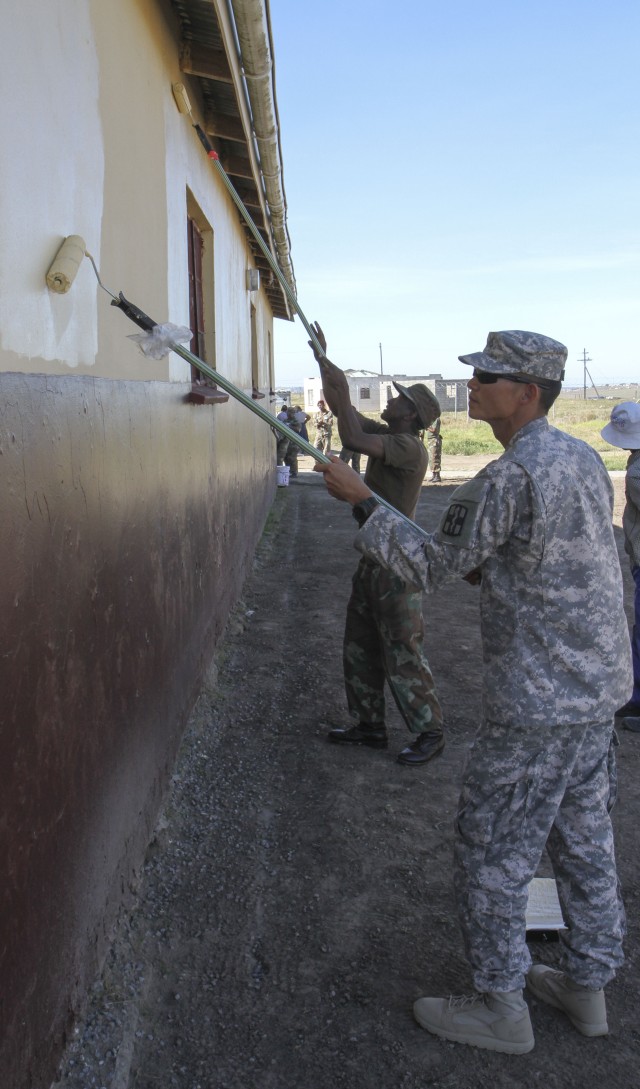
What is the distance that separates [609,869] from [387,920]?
3.01 feet

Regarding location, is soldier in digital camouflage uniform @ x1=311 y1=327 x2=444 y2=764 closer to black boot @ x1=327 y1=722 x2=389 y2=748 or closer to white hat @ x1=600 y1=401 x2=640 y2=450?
black boot @ x1=327 y1=722 x2=389 y2=748

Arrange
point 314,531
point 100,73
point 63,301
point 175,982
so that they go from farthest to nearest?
point 314,531 → point 100,73 → point 175,982 → point 63,301

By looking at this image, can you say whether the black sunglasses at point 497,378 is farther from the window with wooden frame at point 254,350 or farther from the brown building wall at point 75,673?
the window with wooden frame at point 254,350

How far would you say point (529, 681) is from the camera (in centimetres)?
236

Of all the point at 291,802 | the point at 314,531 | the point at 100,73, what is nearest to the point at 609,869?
the point at 291,802

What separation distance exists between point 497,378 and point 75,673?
4.60 feet

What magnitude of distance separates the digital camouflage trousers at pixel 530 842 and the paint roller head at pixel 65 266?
5.50ft

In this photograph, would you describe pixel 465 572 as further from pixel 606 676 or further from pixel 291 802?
pixel 291 802

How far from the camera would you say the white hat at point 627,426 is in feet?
15.8

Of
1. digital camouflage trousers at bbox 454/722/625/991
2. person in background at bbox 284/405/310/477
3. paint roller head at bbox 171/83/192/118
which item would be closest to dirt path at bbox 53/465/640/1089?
digital camouflage trousers at bbox 454/722/625/991

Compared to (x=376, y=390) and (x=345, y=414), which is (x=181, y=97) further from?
(x=376, y=390)

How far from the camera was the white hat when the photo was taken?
482cm

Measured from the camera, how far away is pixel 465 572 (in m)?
2.40

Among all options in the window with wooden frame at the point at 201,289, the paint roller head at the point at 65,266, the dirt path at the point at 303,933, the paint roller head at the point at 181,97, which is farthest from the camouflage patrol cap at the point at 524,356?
the window with wooden frame at the point at 201,289
